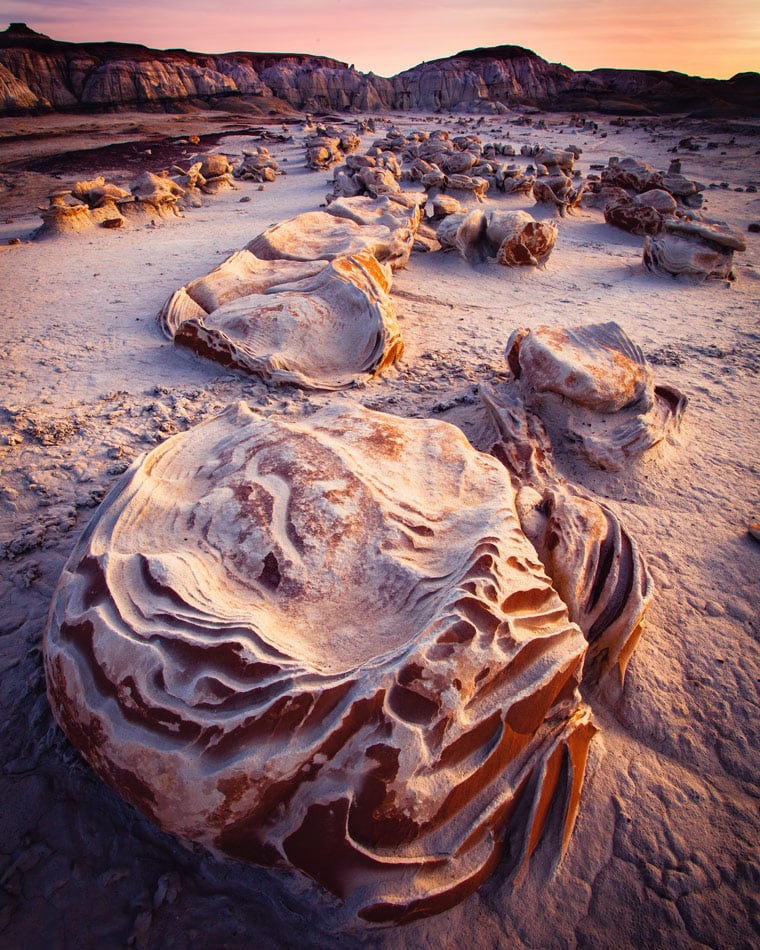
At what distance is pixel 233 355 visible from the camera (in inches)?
133

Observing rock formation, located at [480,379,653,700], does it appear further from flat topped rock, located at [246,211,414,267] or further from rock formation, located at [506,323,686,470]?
flat topped rock, located at [246,211,414,267]

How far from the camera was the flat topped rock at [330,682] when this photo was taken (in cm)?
107

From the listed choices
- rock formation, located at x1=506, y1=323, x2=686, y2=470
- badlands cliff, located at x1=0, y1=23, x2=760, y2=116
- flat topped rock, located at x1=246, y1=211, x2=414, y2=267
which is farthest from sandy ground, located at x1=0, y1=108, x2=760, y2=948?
badlands cliff, located at x1=0, y1=23, x2=760, y2=116

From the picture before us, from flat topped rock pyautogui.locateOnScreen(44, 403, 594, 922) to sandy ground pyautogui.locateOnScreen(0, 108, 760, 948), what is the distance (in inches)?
8.1

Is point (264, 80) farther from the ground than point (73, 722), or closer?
farther from the ground

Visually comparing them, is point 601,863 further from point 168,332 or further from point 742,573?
point 168,332

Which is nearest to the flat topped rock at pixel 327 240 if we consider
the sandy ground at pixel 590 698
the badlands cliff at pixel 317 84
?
the sandy ground at pixel 590 698

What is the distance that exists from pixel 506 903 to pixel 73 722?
113 centimetres

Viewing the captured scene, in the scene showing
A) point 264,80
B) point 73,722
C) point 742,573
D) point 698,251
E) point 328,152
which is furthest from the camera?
point 264,80

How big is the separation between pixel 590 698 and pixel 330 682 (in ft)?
3.50

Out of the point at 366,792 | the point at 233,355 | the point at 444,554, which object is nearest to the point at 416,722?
the point at 366,792

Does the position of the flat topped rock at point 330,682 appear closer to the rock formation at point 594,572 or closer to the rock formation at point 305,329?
the rock formation at point 594,572

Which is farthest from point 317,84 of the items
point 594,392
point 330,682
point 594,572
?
point 330,682

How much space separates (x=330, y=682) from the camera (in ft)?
3.67
